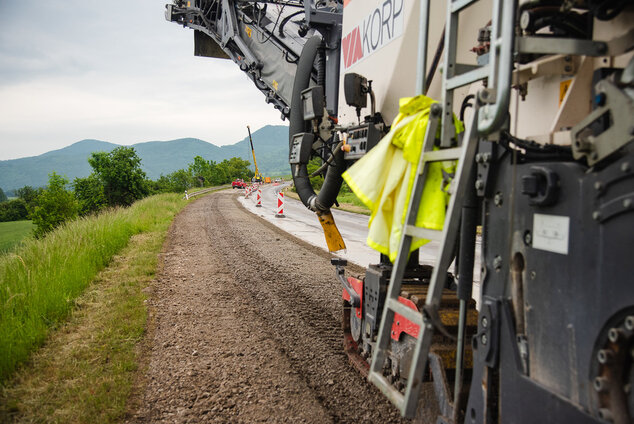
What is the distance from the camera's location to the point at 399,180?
102 inches

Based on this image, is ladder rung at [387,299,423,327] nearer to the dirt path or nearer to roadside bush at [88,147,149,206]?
the dirt path

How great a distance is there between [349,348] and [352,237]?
9515 mm

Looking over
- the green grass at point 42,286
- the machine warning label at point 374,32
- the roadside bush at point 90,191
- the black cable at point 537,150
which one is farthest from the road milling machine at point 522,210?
the roadside bush at point 90,191

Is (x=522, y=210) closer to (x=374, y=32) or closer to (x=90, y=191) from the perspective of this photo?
(x=374, y=32)

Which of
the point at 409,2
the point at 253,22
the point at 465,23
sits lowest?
the point at 465,23

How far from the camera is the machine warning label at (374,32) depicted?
3623mm

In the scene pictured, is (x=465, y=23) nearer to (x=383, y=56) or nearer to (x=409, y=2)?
(x=409, y=2)

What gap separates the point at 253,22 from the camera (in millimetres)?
10875

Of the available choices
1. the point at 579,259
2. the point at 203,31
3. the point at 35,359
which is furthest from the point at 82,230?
the point at 579,259

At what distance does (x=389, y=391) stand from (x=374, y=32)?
302 centimetres

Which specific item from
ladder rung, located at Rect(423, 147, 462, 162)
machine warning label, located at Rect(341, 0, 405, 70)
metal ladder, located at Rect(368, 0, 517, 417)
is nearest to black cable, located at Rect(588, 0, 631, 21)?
metal ladder, located at Rect(368, 0, 517, 417)

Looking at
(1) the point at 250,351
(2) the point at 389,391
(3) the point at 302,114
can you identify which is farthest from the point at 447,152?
(3) the point at 302,114

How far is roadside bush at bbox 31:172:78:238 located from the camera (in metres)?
35.8

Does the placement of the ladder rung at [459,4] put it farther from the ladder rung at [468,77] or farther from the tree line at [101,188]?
the tree line at [101,188]
